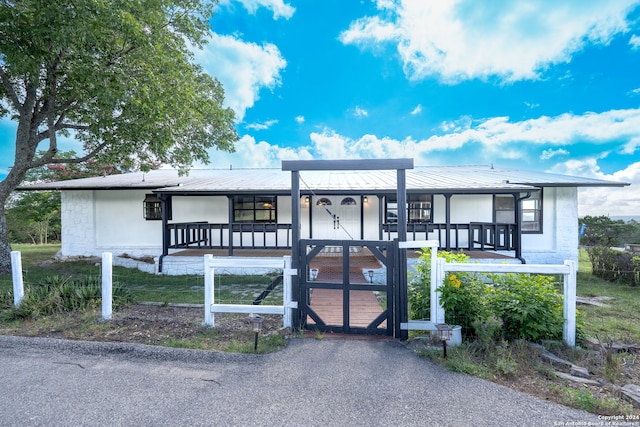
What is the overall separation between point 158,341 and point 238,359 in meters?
1.33

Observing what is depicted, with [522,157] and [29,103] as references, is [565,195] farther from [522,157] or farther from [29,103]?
[29,103]

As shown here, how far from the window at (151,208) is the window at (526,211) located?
13.0 metres

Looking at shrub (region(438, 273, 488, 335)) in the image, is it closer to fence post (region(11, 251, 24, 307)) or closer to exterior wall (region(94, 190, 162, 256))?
fence post (region(11, 251, 24, 307))

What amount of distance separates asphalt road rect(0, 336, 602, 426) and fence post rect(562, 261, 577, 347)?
157cm

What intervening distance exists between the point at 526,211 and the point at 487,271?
8403 millimetres

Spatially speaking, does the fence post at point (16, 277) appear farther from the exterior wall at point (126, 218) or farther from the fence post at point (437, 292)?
the fence post at point (437, 292)

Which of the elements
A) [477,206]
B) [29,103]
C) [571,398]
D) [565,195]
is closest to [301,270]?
[571,398]

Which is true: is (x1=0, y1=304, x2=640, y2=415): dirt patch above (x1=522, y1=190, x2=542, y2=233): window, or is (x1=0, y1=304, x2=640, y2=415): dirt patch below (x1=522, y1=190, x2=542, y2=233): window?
below

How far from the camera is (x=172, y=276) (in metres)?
8.50

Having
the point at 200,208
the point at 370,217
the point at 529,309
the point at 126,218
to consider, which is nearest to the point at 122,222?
the point at 126,218

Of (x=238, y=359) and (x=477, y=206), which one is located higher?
(x=477, y=206)

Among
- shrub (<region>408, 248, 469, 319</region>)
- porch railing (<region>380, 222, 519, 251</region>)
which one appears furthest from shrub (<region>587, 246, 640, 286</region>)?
shrub (<region>408, 248, 469, 319</region>)

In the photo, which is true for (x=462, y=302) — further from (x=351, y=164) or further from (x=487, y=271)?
(x=351, y=164)

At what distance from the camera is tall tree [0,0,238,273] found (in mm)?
5723
